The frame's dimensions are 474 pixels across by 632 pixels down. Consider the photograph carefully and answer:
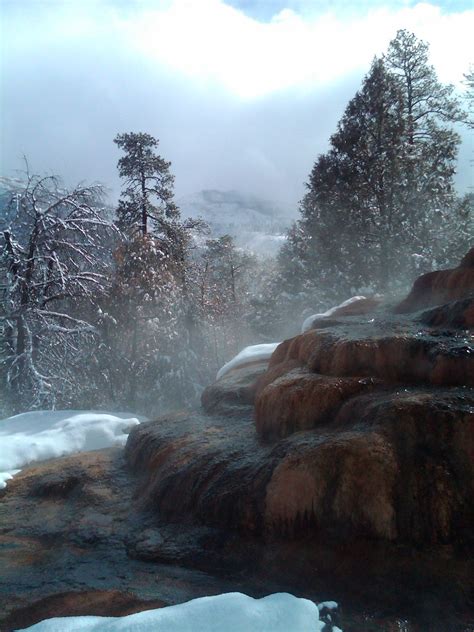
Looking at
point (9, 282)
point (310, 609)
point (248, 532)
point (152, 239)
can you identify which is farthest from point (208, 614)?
point (152, 239)

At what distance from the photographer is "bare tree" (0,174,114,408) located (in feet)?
45.4

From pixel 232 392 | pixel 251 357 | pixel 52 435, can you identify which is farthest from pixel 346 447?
pixel 52 435

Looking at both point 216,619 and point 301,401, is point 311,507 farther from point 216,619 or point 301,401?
point 216,619

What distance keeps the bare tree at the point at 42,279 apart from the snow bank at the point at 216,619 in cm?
988

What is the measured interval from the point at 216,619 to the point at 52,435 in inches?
308

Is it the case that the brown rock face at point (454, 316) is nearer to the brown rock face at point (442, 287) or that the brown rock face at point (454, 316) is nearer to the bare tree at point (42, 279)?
the brown rock face at point (442, 287)

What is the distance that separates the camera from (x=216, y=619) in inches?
179

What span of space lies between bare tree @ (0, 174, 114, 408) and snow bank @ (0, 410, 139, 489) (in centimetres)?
172

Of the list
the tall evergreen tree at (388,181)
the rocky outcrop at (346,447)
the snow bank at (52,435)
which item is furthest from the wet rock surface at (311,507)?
the tall evergreen tree at (388,181)

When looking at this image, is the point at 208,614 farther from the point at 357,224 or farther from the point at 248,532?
the point at 357,224

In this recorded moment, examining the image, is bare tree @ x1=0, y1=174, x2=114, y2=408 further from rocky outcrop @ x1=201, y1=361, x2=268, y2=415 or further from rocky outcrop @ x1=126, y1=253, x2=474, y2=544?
rocky outcrop @ x1=126, y1=253, x2=474, y2=544

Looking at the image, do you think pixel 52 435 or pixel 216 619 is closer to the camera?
pixel 216 619

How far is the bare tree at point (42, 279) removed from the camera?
13.8m

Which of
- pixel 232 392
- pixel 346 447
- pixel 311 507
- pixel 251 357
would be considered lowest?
pixel 311 507
